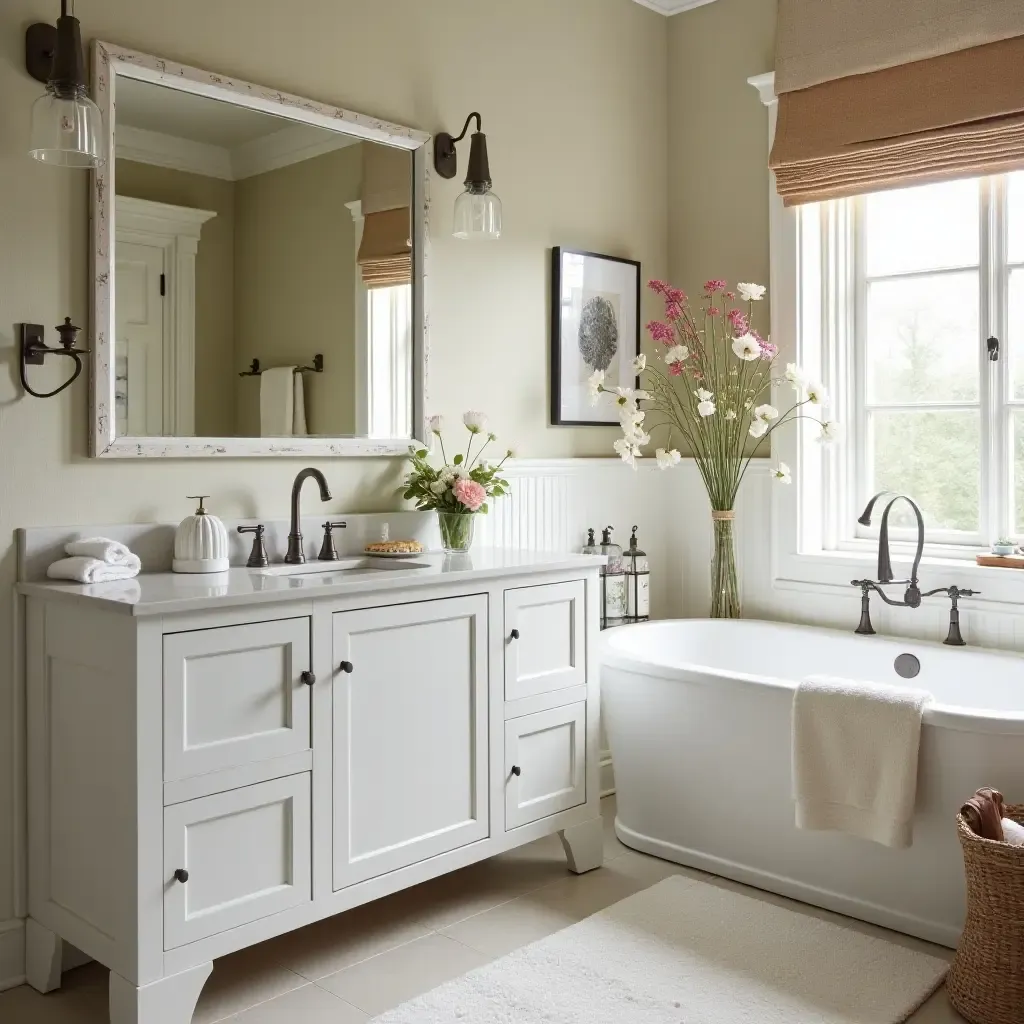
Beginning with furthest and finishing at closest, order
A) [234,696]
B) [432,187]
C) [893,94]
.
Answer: [893,94]
[432,187]
[234,696]

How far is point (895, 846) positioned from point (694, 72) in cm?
284

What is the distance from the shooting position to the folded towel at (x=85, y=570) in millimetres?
2268

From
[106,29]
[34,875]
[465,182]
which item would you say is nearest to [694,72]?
[465,182]

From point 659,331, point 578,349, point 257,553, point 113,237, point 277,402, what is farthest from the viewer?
point 578,349

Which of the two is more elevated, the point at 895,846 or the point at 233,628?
the point at 233,628

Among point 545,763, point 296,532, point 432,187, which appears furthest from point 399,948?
point 432,187

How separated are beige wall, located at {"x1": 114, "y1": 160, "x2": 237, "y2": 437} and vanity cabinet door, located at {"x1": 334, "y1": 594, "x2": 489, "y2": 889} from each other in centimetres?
69

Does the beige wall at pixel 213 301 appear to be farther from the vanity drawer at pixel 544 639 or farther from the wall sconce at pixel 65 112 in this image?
the vanity drawer at pixel 544 639

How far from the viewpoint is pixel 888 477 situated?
3.66 meters

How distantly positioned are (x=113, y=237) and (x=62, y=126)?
1.21ft

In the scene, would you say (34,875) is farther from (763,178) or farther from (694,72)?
(694,72)

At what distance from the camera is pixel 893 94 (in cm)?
331

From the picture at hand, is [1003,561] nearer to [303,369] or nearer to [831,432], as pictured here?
[831,432]

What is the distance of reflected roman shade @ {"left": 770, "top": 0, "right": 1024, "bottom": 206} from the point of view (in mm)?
3082
